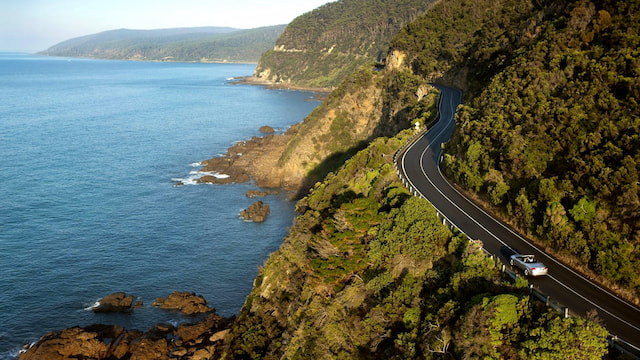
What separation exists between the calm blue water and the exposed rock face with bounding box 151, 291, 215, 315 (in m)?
0.88

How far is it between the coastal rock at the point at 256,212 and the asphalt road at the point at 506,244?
895 inches

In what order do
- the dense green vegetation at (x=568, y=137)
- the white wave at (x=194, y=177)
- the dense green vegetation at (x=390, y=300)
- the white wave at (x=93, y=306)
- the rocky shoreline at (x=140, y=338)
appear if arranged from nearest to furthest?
1. the dense green vegetation at (x=390, y=300)
2. the dense green vegetation at (x=568, y=137)
3. the rocky shoreline at (x=140, y=338)
4. the white wave at (x=93, y=306)
5. the white wave at (x=194, y=177)

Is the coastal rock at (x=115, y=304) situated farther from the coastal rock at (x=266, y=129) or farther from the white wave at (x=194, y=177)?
the coastal rock at (x=266, y=129)

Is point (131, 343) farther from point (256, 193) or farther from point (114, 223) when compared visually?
point (256, 193)

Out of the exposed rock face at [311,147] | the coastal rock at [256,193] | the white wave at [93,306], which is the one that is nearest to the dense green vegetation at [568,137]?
the white wave at [93,306]

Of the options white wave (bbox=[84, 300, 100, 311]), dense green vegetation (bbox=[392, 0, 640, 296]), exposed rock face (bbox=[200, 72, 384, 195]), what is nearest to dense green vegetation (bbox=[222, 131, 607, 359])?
dense green vegetation (bbox=[392, 0, 640, 296])

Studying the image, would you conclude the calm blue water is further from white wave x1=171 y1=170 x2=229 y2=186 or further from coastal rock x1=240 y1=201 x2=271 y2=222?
white wave x1=171 y1=170 x2=229 y2=186

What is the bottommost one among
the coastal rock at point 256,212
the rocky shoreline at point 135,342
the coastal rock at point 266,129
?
the rocky shoreline at point 135,342

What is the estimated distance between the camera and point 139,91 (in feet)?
571

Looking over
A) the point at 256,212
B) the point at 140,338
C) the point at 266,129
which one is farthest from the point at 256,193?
the point at 266,129

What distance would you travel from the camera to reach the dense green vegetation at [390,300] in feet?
57.3

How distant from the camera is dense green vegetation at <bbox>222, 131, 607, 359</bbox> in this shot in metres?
17.5

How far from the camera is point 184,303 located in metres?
38.8

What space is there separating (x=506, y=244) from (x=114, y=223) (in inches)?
1811
